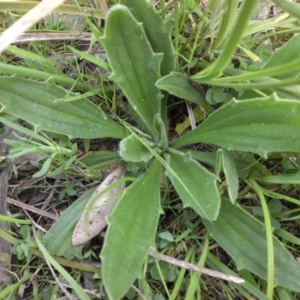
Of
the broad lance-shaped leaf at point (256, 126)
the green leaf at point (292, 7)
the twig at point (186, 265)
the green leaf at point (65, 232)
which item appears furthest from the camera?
the green leaf at point (65, 232)

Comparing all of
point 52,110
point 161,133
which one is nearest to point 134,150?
point 161,133

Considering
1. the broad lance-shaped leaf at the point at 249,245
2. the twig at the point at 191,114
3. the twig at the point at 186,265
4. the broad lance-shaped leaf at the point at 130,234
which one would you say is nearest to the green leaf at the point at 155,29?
the twig at the point at 191,114

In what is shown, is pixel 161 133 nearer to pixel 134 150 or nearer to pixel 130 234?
pixel 134 150

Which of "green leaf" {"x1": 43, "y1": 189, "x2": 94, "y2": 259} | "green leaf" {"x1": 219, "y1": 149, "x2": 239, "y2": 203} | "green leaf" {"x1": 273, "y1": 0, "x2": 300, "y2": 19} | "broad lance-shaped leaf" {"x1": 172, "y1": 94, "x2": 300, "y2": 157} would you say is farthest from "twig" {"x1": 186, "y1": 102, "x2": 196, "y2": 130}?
"green leaf" {"x1": 273, "y1": 0, "x2": 300, "y2": 19}

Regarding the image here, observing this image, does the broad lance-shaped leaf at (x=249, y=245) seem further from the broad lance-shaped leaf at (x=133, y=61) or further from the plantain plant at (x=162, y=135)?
the broad lance-shaped leaf at (x=133, y=61)

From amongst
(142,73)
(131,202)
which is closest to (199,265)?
(131,202)

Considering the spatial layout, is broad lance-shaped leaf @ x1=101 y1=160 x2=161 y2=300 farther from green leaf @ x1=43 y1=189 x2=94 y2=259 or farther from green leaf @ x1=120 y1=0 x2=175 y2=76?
green leaf @ x1=120 y1=0 x2=175 y2=76
